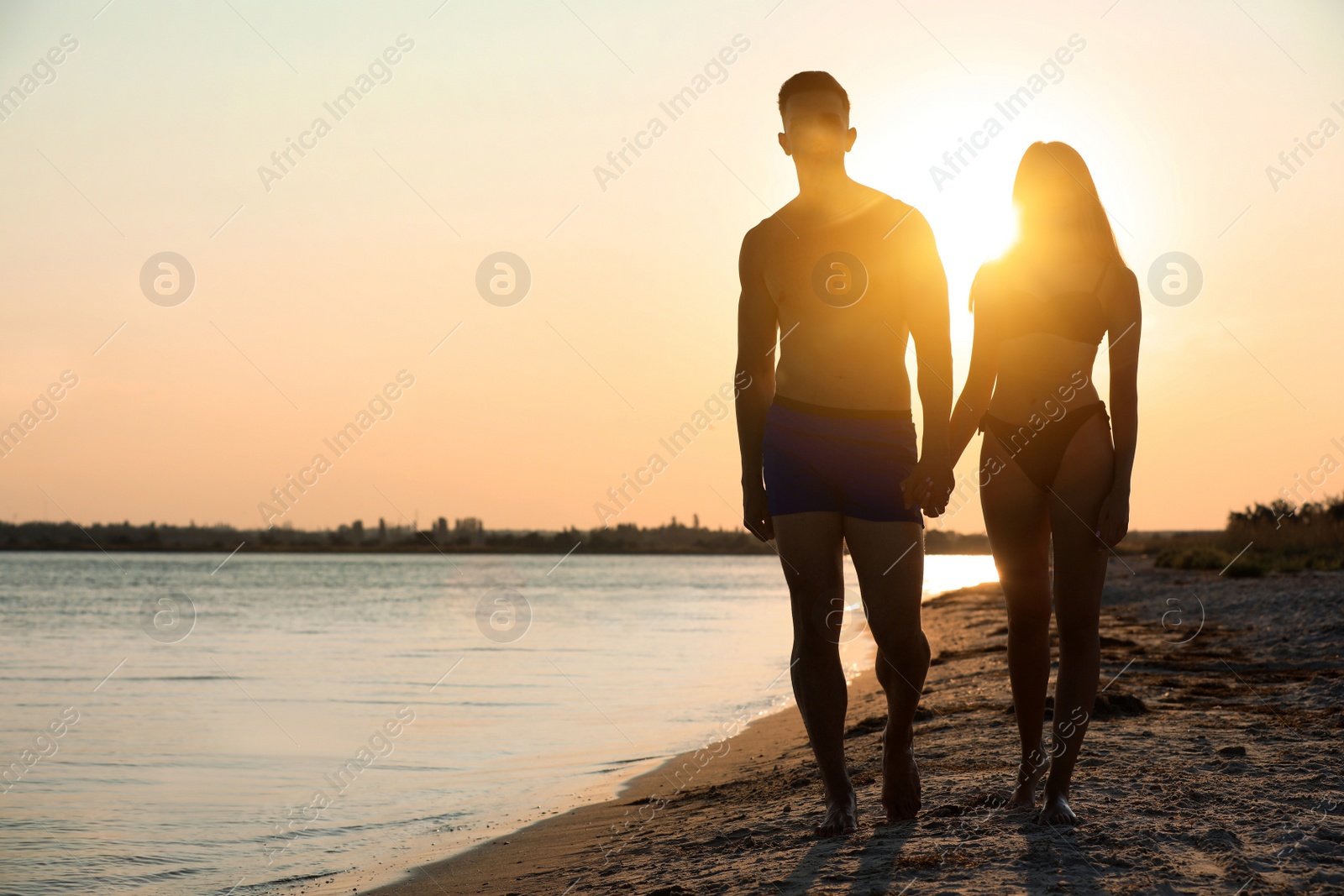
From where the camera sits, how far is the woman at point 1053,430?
2.98 meters

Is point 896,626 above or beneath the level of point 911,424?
beneath

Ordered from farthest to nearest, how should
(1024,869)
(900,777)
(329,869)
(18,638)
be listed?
(18,638), (329,869), (900,777), (1024,869)

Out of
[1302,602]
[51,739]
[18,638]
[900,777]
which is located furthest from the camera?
[18,638]

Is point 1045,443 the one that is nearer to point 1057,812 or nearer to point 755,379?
point 755,379

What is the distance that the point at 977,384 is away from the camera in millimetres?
3250

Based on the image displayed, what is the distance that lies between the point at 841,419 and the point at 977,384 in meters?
0.51

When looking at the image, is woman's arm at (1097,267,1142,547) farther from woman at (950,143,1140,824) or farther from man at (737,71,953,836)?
man at (737,71,953,836)

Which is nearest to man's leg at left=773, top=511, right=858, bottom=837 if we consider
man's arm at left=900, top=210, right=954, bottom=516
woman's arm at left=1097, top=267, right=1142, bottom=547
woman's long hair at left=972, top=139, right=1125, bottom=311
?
man's arm at left=900, top=210, right=954, bottom=516

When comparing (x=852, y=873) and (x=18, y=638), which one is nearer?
(x=852, y=873)

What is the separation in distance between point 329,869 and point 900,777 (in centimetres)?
291

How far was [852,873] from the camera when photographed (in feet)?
8.66

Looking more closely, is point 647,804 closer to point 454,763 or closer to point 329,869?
point 329,869

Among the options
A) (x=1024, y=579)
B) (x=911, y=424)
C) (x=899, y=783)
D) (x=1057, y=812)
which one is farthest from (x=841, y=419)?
(x=1057, y=812)

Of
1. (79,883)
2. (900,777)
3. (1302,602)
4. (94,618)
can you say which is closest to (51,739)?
(79,883)
